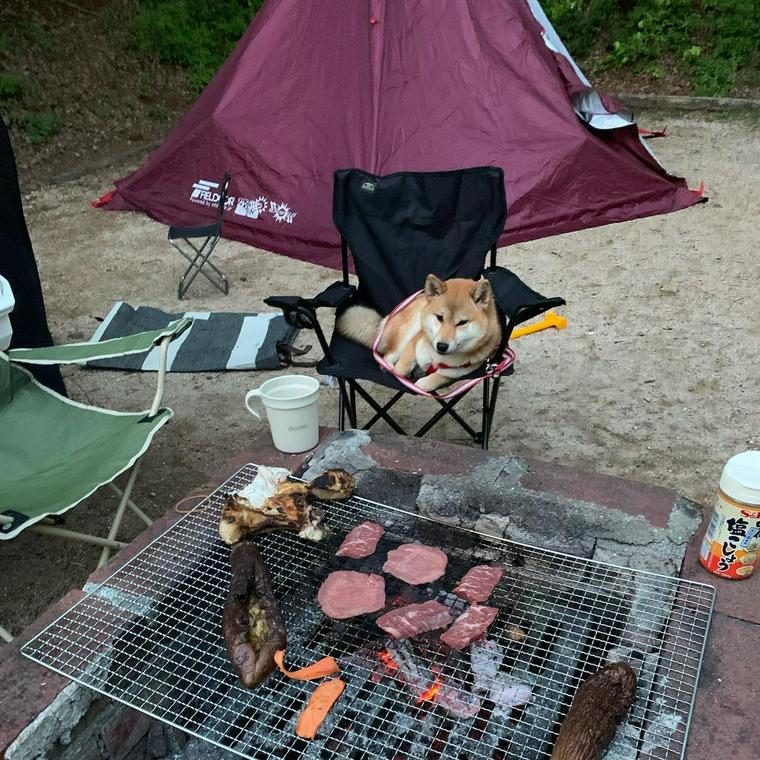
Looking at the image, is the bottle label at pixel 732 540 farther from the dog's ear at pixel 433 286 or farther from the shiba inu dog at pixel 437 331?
the dog's ear at pixel 433 286

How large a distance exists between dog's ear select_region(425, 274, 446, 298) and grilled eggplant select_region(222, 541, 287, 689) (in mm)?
1417

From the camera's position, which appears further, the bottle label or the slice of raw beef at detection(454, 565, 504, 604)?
the slice of raw beef at detection(454, 565, 504, 604)

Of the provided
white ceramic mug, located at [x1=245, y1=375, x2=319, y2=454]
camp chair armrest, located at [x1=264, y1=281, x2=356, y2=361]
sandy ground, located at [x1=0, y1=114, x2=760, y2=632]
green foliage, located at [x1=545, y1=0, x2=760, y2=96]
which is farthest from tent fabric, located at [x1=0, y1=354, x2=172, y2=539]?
green foliage, located at [x1=545, y1=0, x2=760, y2=96]

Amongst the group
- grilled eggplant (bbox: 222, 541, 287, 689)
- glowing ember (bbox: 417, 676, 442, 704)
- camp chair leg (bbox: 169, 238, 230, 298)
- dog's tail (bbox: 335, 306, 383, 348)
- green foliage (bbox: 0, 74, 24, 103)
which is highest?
green foliage (bbox: 0, 74, 24, 103)

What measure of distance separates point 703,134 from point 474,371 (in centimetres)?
700

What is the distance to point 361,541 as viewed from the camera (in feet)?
6.41

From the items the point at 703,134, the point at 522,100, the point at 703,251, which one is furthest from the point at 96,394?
the point at 703,134

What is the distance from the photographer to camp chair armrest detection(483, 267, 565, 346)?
2.57 m

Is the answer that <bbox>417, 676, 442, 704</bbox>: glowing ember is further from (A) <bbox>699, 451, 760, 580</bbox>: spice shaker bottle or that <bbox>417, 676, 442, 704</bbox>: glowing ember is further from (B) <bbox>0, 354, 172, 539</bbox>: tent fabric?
(B) <bbox>0, 354, 172, 539</bbox>: tent fabric

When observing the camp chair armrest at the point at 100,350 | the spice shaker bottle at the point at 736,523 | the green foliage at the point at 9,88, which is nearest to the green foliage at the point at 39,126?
the green foliage at the point at 9,88

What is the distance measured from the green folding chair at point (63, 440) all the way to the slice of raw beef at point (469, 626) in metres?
1.09

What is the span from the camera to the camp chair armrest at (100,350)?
243cm

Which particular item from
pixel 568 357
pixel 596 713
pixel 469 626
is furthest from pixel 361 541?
pixel 568 357

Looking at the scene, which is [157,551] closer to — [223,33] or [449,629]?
[449,629]
